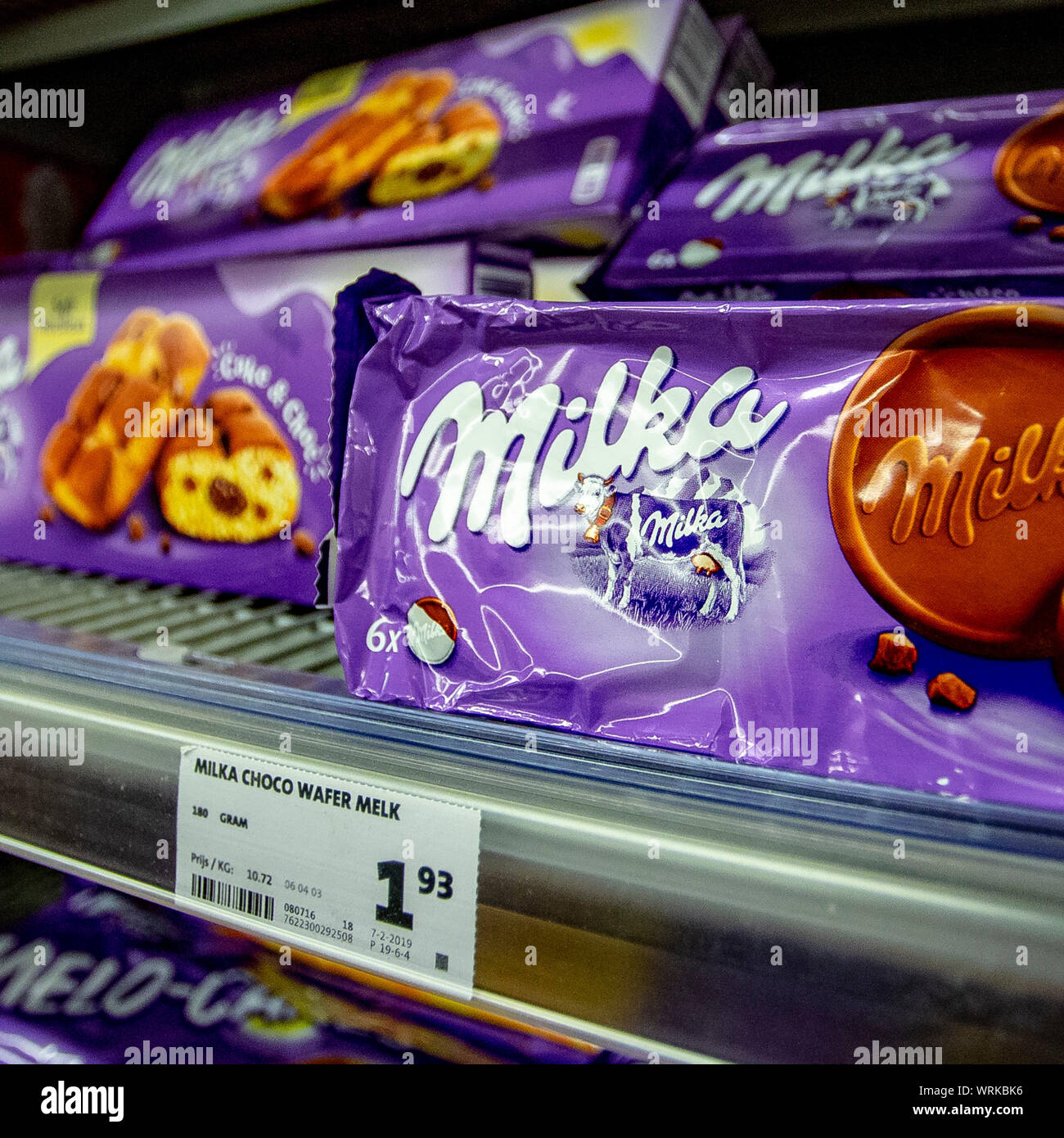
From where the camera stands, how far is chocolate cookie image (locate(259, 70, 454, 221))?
903 millimetres

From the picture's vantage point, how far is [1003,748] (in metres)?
0.44

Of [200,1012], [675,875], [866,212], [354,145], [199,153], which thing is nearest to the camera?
[675,875]

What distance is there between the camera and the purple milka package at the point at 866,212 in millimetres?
627

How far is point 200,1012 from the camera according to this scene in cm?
82

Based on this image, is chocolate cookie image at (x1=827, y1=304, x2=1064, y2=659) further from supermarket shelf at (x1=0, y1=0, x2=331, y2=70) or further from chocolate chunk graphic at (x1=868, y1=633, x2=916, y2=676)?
supermarket shelf at (x1=0, y1=0, x2=331, y2=70)

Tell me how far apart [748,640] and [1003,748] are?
137 millimetres

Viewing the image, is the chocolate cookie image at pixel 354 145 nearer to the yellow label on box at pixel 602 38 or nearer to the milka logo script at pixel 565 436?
the yellow label on box at pixel 602 38

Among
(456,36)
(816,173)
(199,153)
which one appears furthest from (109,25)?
(816,173)

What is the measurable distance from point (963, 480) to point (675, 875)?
256 mm

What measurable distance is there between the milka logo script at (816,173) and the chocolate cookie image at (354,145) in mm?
344

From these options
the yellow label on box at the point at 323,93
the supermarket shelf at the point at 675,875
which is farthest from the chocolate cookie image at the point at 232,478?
the yellow label on box at the point at 323,93

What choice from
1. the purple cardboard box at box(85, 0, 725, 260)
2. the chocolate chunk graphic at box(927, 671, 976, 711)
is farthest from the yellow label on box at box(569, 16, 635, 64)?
the chocolate chunk graphic at box(927, 671, 976, 711)

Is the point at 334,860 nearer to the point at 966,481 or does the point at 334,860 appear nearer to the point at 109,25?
the point at 966,481
